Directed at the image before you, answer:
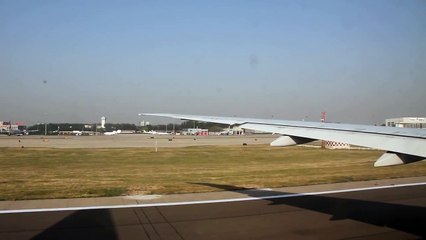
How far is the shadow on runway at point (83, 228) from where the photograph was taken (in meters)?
8.18

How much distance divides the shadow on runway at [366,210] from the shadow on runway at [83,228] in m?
5.01

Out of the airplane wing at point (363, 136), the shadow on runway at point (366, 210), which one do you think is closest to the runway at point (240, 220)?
the shadow on runway at point (366, 210)

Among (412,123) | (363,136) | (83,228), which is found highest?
(412,123)

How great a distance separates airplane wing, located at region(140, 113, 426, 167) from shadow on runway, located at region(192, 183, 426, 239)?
3035 mm

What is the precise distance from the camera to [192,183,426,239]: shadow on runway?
30.6 feet

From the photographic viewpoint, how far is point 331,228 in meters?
9.01

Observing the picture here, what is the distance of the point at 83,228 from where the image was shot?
8844 millimetres

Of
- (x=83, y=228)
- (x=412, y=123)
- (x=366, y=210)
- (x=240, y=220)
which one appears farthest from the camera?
(x=366, y=210)

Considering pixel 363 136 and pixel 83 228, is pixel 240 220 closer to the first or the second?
pixel 83 228

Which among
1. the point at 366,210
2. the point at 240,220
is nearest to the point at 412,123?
the point at 366,210

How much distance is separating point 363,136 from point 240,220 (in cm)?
425

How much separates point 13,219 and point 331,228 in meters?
7.39

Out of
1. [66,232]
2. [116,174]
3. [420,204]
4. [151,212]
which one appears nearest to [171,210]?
[151,212]

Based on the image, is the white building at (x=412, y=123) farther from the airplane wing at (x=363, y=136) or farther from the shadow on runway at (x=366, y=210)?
the airplane wing at (x=363, y=136)
